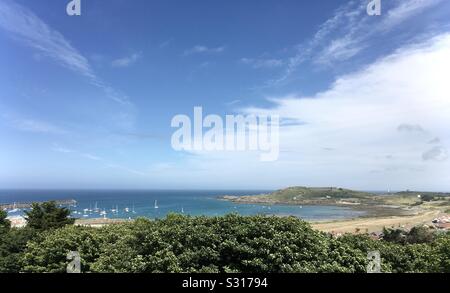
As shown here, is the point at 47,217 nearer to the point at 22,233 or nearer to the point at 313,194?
the point at 22,233

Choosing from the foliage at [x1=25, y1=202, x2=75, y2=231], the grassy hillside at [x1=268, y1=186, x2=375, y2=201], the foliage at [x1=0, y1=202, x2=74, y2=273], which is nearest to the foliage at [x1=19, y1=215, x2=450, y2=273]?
the foliage at [x1=0, y1=202, x2=74, y2=273]

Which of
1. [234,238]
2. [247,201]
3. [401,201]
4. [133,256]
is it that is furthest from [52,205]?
[401,201]

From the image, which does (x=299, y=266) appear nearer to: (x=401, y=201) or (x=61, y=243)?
(x=61, y=243)

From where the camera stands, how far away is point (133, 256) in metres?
13.9

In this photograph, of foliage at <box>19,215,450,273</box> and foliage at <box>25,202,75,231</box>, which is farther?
foliage at <box>25,202,75,231</box>

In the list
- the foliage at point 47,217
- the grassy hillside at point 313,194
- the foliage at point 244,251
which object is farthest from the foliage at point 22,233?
the grassy hillside at point 313,194

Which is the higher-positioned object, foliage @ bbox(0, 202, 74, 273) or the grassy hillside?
foliage @ bbox(0, 202, 74, 273)

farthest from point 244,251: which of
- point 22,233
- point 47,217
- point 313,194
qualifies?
point 313,194

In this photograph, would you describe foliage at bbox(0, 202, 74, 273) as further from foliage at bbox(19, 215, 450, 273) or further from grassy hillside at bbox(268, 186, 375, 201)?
grassy hillside at bbox(268, 186, 375, 201)

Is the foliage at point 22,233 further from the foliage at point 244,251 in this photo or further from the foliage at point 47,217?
the foliage at point 244,251

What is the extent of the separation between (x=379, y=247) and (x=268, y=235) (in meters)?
6.03

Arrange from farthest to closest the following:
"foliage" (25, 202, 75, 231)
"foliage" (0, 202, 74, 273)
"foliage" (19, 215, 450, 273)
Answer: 1. "foliage" (25, 202, 75, 231)
2. "foliage" (0, 202, 74, 273)
3. "foliage" (19, 215, 450, 273)
